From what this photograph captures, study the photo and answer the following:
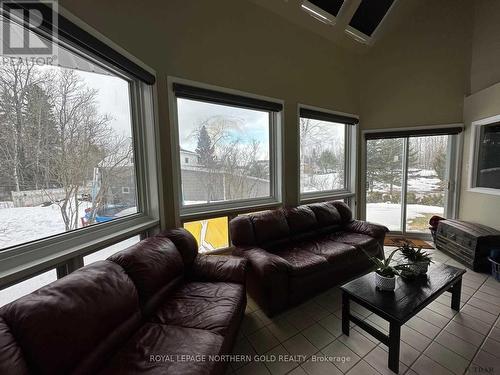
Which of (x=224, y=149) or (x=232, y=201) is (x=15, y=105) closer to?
(x=224, y=149)

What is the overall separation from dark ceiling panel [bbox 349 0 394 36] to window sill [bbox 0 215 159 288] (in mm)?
4395

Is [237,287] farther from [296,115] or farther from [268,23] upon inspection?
[268,23]

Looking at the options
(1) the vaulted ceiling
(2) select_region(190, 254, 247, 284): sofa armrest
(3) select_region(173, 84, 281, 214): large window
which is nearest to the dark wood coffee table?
(2) select_region(190, 254, 247, 284): sofa armrest

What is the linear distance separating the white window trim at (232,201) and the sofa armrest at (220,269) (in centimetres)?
62

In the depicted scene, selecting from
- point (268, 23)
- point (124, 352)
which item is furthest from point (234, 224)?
point (268, 23)

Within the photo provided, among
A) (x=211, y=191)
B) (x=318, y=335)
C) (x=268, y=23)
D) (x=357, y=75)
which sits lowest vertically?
(x=318, y=335)

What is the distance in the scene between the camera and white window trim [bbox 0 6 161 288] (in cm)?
122

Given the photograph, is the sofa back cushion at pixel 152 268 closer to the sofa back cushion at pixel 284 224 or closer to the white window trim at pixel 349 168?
the sofa back cushion at pixel 284 224

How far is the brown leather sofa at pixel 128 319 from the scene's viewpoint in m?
0.91

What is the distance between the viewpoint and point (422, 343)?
1640mm

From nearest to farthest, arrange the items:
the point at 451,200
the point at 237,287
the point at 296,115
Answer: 1. the point at 237,287
2. the point at 296,115
3. the point at 451,200

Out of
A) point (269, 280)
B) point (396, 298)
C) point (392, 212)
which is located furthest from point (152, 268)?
point (392, 212)

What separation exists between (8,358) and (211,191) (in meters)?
2.05

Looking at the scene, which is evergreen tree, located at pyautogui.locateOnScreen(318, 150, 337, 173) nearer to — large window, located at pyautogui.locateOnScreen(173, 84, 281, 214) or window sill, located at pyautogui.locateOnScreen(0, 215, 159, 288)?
large window, located at pyautogui.locateOnScreen(173, 84, 281, 214)
